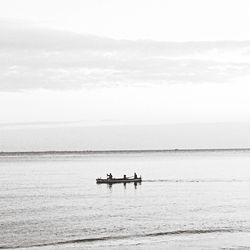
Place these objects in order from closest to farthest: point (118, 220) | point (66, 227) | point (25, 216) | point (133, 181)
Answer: point (66, 227), point (118, 220), point (25, 216), point (133, 181)

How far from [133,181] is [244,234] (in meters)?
76.6

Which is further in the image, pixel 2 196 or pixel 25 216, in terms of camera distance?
pixel 2 196

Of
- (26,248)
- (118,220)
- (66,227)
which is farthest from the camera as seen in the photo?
(118,220)

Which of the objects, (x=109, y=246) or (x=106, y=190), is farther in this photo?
(x=106, y=190)

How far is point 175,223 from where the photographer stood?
200 feet

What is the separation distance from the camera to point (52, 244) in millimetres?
48562

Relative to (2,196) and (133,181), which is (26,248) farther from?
(133,181)

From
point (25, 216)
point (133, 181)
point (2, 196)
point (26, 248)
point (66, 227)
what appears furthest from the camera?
point (133, 181)

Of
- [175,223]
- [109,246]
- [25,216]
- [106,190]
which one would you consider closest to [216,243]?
[109,246]

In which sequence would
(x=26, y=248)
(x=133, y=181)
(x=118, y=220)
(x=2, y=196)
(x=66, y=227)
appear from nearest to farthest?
(x=26, y=248) < (x=66, y=227) < (x=118, y=220) < (x=2, y=196) < (x=133, y=181)

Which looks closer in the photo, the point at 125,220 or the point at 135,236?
the point at 135,236

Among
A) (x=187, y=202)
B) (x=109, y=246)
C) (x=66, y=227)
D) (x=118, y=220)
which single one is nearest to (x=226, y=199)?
(x=187, y=202)

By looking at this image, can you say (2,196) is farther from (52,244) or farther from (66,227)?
(52,244)

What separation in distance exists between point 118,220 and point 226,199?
29982 millimetres
